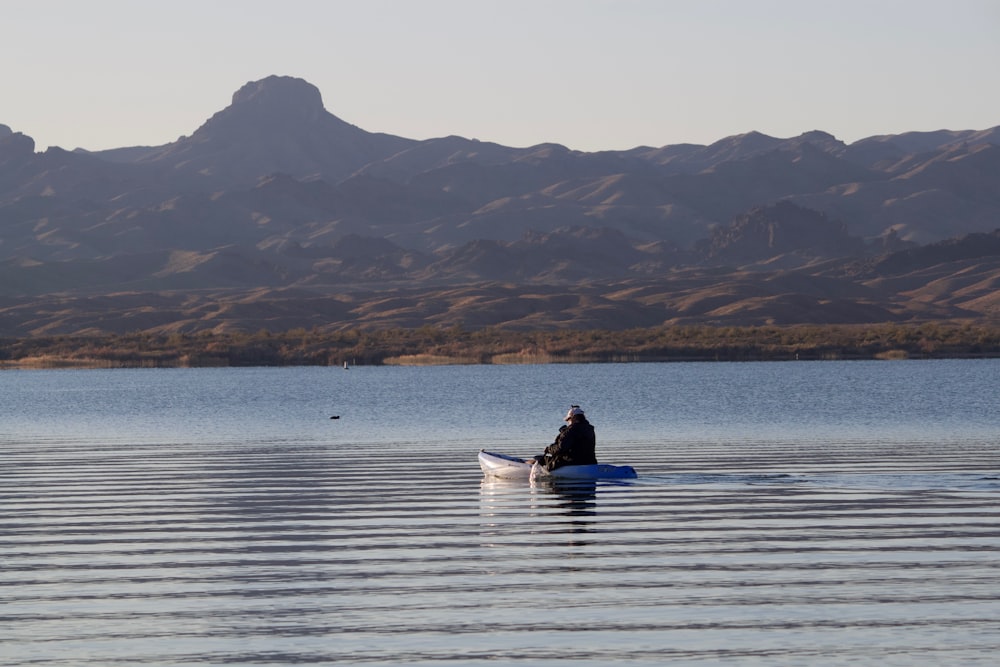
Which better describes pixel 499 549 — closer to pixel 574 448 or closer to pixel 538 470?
pixel 574 448

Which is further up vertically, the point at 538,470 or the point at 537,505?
the point at 538,470

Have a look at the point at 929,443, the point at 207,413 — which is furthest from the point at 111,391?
the point at 929,443

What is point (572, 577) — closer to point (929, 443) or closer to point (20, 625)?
point (20, 625)

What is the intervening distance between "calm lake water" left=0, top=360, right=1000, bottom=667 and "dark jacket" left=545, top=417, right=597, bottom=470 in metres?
0.90

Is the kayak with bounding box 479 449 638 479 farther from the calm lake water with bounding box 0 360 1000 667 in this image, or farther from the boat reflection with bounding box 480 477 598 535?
the calm lake water with bounding box 0 360 1000 667

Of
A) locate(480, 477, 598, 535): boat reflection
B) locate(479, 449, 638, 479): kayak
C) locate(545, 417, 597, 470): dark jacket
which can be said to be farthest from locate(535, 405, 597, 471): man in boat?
locate(480, 477, 598, 535): boat reflection

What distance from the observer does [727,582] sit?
18.9m

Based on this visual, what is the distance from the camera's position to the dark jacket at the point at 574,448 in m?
32.1

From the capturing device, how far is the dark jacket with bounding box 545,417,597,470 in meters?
32.1

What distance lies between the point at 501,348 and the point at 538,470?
11626 centimetres

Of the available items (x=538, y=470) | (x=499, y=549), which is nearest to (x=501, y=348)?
(x=538, y=470)

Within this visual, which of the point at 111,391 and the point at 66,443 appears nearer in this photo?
the point at 66,443

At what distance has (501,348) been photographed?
489 feet

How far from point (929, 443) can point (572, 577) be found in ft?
81.7
